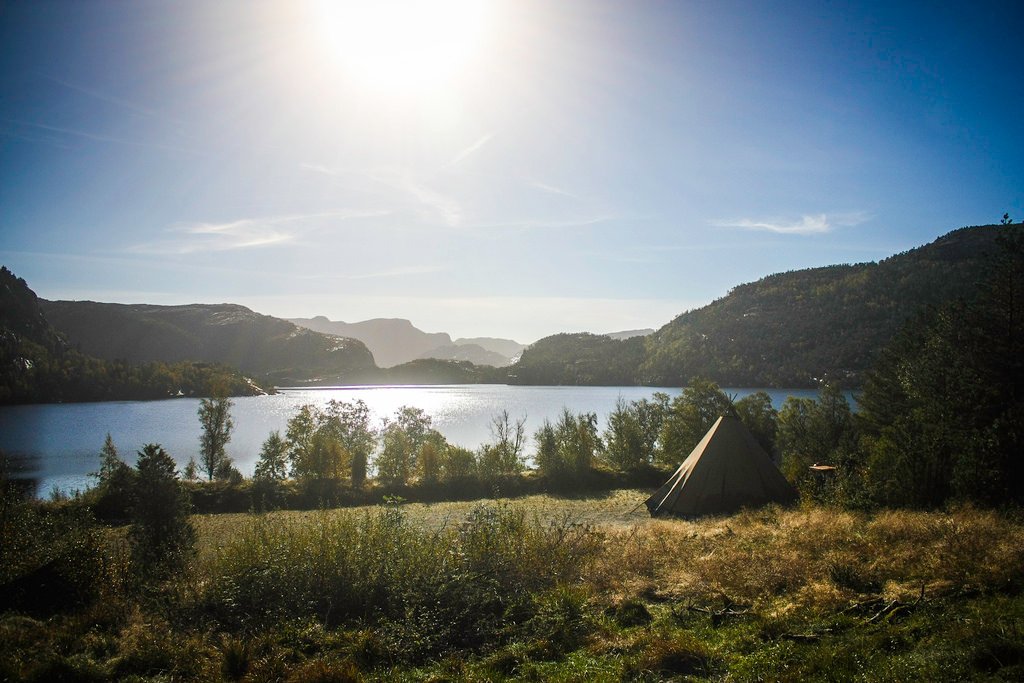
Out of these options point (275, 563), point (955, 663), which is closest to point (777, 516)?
point (955, 663)

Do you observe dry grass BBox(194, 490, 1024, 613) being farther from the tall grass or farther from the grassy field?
the tall grass

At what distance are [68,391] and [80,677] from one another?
142 metres

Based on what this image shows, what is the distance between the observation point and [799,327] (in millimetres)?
140750

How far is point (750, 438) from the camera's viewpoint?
20.6 m

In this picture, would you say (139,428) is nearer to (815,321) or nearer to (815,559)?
(815,559)

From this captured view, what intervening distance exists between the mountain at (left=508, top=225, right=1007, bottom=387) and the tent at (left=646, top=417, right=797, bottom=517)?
85153 mm

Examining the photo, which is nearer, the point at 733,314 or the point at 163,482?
the point at 163,482

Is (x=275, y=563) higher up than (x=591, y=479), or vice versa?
(x=275, y=563)

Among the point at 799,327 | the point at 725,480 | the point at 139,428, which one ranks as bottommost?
the point at 139,428

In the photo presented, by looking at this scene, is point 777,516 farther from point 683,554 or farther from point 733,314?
point 733,314

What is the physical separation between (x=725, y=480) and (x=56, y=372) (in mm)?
145224

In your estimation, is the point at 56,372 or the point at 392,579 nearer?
the point at 392,579

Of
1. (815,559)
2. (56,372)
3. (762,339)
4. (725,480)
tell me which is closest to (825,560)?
(815,559)

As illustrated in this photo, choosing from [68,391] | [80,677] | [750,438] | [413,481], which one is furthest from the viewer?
[68,391]
